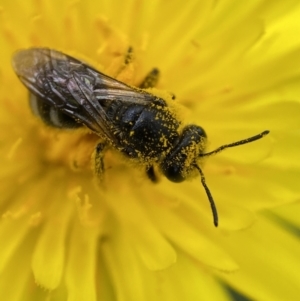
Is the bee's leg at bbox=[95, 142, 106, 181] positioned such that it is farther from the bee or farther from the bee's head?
the bee's head

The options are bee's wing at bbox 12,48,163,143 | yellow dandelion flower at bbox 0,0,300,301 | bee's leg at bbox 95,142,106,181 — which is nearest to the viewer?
bee's wing at bbox 12,48,163,143

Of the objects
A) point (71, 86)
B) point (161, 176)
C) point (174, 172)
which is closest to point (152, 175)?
point (161, 176)

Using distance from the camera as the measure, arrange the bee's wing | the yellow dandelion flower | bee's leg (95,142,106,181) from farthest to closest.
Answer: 1. the yellow dandelion flower
2. bee's leg (95,142,106,181)
3. the bee's wing

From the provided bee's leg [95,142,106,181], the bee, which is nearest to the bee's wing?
the bee

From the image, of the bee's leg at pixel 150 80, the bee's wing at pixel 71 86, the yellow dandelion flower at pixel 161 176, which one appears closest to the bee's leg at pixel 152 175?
the yellow dandelion flower at pixel 161 176

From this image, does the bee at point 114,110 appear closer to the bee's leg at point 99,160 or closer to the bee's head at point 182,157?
the bee's head at point 182,157

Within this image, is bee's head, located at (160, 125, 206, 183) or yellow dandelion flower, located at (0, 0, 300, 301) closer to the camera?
bee's head, located at (160, 125, 206, 183)

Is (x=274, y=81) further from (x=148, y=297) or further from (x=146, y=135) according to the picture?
(x=148, y=297)
